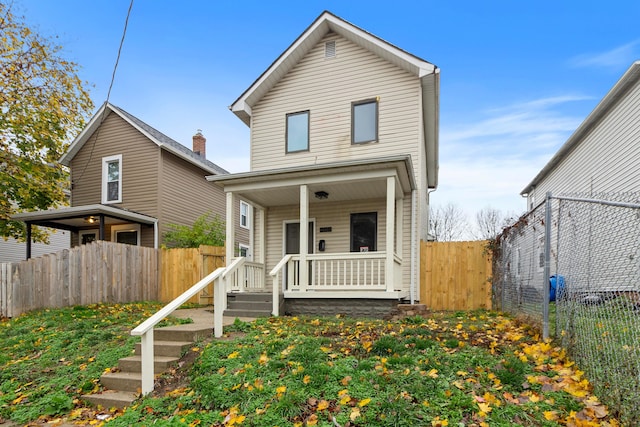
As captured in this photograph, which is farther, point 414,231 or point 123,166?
point 123,166

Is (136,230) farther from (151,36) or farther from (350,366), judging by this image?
(350,366)

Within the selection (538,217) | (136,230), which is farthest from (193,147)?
(538,217)

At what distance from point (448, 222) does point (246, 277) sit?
33250 mm

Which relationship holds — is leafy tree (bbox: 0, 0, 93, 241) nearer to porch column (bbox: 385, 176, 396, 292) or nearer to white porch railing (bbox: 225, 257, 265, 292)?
white porch railing (bbox: 225, 257, 265, 292)

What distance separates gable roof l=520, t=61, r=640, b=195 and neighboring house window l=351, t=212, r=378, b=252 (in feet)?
22.3

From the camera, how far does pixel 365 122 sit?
1006 centimetres

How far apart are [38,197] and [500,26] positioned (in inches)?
683

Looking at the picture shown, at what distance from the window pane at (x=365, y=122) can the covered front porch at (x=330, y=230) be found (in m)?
1.72

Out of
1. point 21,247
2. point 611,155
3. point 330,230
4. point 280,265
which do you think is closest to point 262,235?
point 330,230

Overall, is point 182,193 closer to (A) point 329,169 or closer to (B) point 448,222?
(A) point 329,169

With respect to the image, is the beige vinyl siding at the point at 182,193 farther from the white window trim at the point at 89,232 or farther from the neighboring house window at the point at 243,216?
the white window trim at the point at 89,232

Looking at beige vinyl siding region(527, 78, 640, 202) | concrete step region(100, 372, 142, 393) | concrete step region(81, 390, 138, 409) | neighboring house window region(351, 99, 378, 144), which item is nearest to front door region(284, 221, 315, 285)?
neighboring house window region(351, 99, 378, 144)

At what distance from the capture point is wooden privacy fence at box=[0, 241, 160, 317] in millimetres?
9391

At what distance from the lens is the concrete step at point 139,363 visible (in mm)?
4660
